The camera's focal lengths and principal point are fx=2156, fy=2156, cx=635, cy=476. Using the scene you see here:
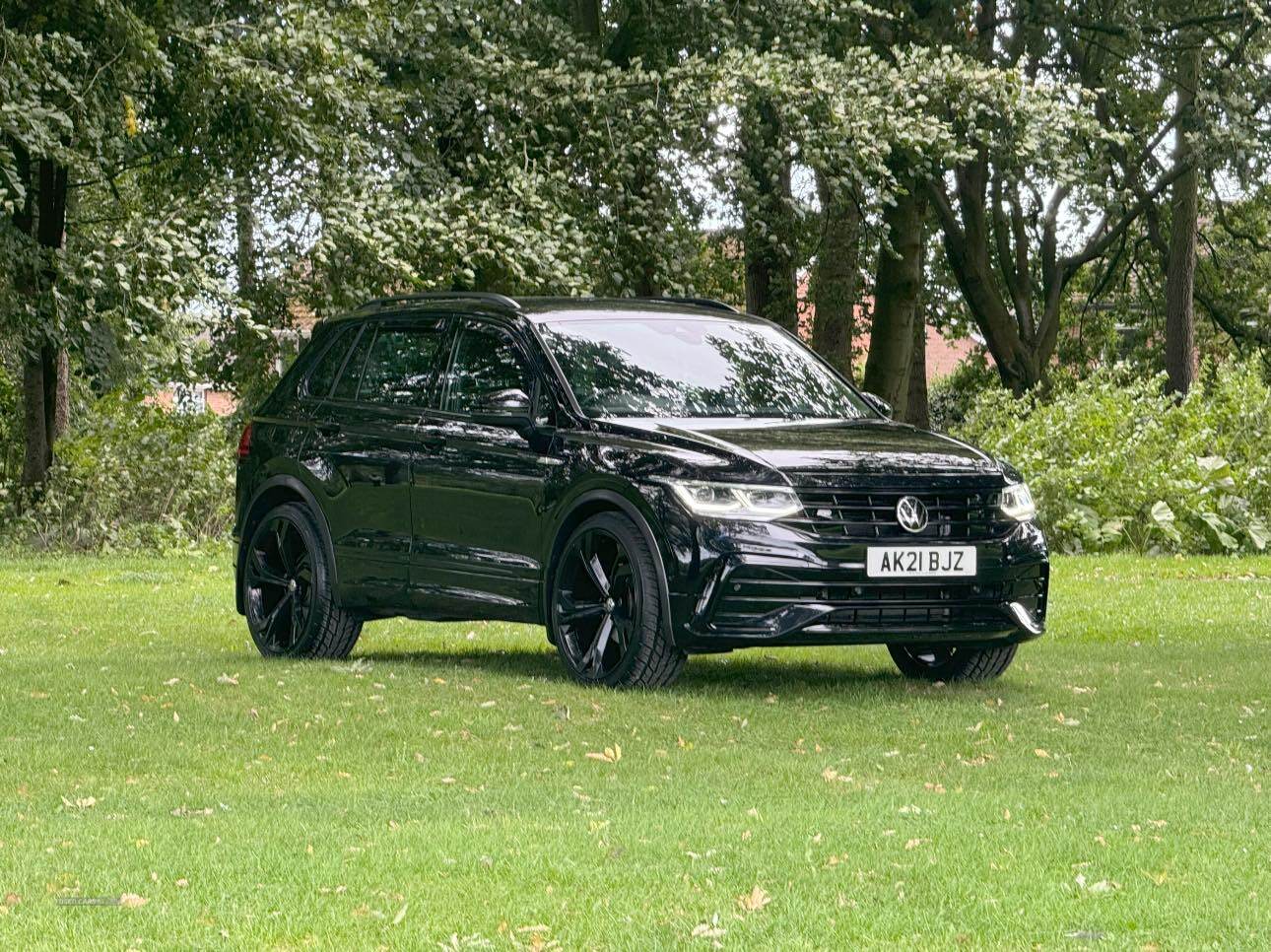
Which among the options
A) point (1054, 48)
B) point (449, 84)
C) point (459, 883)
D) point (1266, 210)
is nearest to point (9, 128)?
point (449, 84)

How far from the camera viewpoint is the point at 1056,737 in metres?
8.56

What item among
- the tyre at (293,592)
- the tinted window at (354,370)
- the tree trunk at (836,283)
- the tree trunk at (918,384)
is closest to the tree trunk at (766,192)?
the tree trunk at (836,283)

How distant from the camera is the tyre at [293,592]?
1163 centimetres

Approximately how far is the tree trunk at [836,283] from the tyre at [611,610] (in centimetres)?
1649

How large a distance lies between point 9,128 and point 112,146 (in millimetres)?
3395

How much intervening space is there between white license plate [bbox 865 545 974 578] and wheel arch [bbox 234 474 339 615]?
3333 mm

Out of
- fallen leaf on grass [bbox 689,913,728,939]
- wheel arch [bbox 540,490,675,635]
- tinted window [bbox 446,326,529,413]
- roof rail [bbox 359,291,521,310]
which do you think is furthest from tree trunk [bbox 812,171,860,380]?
fallen leaf on grass [bbox 689,913,728,939]

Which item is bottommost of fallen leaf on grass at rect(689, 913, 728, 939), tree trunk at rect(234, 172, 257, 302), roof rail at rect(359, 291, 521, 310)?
fallen leaf on grass at rect(689, 913, 728, 939)

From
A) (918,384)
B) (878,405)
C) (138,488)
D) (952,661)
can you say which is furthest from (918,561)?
(918,384)

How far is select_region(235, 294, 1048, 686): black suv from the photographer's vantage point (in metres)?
9.54

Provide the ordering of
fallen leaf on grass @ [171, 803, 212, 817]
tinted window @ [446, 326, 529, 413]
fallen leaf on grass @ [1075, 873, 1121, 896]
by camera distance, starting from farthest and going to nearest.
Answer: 1. tinted window @ [446, 326, 529, 413]
2. fallen leaf on grass @ [171, 803, 212, 817]
3. fallen leaf on grass @ [1075, 873, 1121, 896]

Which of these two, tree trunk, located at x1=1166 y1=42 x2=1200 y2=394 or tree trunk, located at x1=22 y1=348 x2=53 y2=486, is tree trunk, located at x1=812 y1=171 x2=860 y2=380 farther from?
tree trunk, located at x1=22 y1=348 x2=53 y2=486

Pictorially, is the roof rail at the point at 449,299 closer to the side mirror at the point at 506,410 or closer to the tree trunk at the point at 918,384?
the side mirror at the point at 506,410

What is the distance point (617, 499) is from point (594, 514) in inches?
10.1
